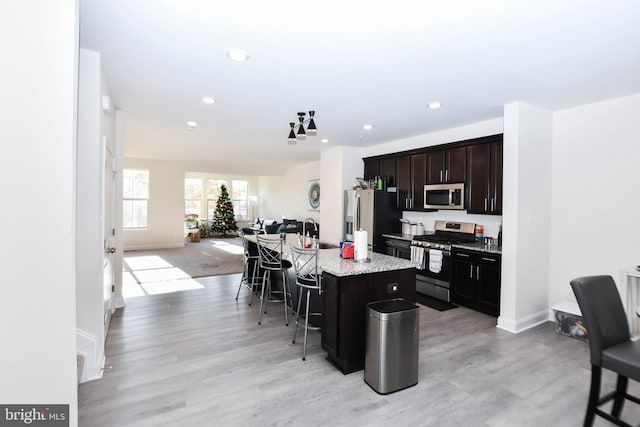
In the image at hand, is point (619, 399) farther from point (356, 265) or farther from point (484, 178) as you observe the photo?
point (484, 178)

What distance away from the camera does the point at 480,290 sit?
14.3 feet

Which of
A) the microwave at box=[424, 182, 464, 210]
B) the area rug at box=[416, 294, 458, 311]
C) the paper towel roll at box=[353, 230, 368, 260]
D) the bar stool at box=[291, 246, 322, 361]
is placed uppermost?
the microwave at box=[424, 182, 464, 210]

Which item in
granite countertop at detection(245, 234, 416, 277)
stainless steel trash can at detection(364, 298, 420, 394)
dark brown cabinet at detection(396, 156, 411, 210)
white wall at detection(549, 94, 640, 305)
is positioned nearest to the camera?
stainless steel trash can at detection(364, 298, 420, 394)

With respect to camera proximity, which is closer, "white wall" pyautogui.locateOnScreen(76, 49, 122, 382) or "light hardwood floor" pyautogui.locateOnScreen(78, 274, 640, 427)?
"light hardwood floor" pyautogui.locateOnScreen(78, 274, 640, 427)

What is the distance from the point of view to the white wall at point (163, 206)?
9.59 metres

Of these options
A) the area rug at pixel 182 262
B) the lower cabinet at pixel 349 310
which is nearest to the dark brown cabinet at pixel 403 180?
the lower cabinet at pixel 349 310

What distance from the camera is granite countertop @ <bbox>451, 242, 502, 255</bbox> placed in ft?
13.7

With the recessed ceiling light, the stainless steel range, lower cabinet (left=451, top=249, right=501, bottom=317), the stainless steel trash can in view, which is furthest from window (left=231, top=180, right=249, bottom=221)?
the stainless steel trash can

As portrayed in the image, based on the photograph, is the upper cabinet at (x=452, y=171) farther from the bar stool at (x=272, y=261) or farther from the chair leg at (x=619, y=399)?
the bar stool at (x=272, y=261)

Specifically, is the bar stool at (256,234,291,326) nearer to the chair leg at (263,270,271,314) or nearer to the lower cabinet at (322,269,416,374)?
the chair leg at (263,270,271,314)

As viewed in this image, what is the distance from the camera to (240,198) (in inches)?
559

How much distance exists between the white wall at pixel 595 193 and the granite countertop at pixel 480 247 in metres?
0.72

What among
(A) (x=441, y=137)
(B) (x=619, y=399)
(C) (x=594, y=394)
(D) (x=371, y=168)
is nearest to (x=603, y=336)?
(C) (x=594, y=394)

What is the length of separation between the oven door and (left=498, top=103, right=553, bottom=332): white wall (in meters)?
0.92
